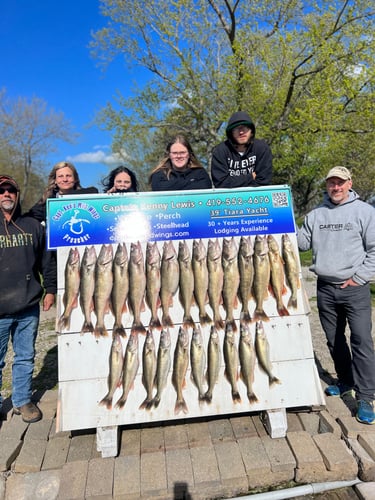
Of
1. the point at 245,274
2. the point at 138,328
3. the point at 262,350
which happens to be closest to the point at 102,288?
the point at 138,328

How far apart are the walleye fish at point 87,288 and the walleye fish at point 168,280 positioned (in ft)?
2.14

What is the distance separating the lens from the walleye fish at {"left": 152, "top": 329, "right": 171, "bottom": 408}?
9.98 ft

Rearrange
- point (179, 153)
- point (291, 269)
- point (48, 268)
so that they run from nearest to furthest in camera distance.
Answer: point (291, 269), point (48, 268), point (179, 153)

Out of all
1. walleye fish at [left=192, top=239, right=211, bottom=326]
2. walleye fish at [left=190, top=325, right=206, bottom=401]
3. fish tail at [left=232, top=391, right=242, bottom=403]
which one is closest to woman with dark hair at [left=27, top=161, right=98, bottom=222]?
walleye fish at [left=192, top=239, right=211, bottom=326]

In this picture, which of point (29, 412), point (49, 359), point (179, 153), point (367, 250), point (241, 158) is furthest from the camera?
point (49, 359)

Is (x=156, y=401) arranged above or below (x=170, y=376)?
below

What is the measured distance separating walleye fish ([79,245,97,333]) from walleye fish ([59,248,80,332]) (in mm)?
50

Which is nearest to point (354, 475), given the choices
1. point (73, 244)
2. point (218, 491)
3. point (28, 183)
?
point (218, 491)

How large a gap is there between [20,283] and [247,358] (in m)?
2.47

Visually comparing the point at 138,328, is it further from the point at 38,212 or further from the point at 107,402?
the point at 38,212

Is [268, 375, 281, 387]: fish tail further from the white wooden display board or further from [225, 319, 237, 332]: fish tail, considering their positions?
[225, 319, 237, 332]: fish tail

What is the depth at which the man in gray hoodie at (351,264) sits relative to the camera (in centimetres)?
331

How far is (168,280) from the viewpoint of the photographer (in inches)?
120

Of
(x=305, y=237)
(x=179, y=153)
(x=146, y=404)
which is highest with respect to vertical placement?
(x=179, y=153)
